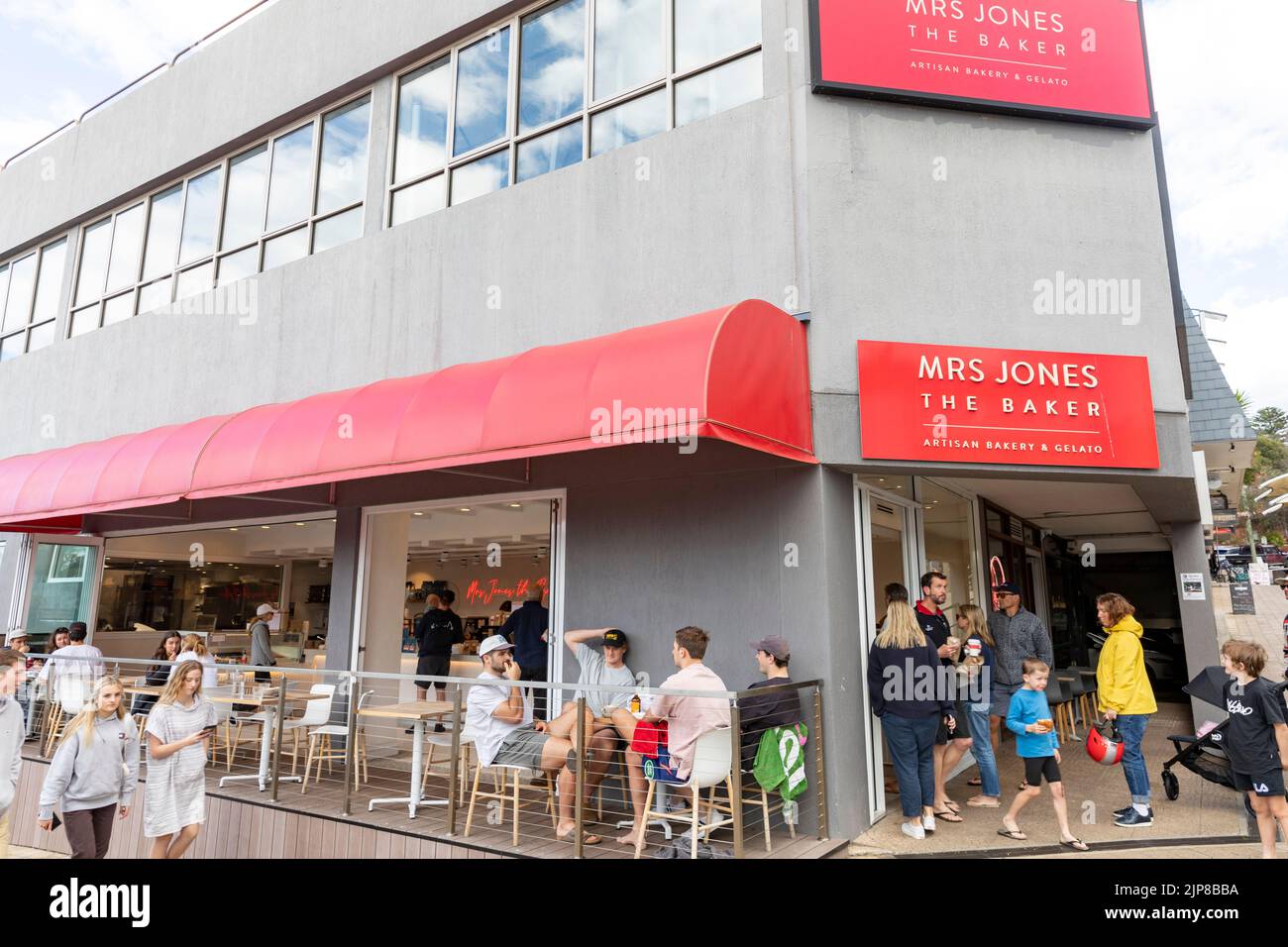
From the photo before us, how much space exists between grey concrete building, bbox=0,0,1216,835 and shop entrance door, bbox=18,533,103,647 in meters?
0.07

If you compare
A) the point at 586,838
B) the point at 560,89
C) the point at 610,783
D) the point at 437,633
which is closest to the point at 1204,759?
the point at 610,783

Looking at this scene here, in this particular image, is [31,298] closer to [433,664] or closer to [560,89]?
[433,664]

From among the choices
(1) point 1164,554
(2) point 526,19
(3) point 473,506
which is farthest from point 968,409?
(1) point 1164,554

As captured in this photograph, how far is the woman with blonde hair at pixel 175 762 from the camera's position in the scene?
6078mm

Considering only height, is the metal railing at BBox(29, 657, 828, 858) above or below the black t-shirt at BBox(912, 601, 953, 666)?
below

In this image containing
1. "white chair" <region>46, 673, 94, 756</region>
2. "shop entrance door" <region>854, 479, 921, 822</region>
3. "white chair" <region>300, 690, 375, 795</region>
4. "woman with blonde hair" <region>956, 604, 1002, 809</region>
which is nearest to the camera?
"shop entrance door" <region>854, 479, 921, 822</region>

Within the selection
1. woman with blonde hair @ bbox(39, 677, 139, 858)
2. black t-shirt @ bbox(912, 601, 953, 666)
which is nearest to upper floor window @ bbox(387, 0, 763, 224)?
black t-shirt @ bbox(912, 601, 953, 666)

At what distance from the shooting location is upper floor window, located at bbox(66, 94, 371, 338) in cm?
1086

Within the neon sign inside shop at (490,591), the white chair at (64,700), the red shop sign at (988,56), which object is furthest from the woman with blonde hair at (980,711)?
the white chair at (64,700)

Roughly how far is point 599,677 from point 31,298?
14370mm

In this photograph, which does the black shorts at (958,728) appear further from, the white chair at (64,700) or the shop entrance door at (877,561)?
the white chair at (64,700)

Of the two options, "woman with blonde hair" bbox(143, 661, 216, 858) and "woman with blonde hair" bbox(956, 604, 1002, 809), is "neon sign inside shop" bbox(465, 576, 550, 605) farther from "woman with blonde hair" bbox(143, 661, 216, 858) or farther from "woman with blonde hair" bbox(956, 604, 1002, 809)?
"woman with blonde hair" bbox(956, 604, 1002, 809)

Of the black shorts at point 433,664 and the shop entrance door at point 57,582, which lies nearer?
the black shorts at point 433,664

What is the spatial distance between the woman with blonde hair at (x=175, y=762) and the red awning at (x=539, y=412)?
2143mm
